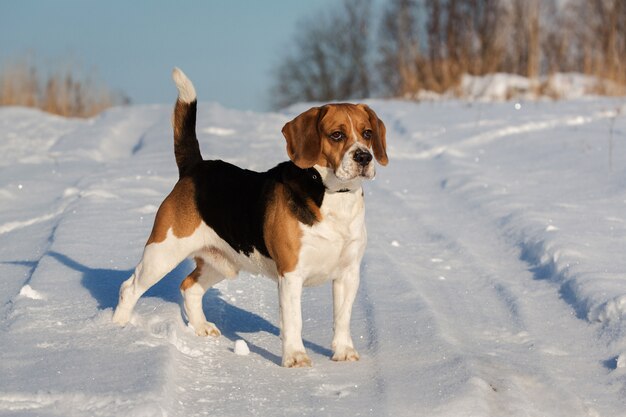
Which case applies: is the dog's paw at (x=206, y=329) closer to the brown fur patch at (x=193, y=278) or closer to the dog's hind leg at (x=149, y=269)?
the brown fur patch at (x=193, y=278)

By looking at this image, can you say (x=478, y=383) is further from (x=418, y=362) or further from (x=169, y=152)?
(x=169, y=152)

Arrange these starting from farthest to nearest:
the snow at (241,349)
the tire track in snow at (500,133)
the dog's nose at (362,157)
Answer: the tire track in snow at (500,133), the snow at (241,349), the dog's nose at (362,157)

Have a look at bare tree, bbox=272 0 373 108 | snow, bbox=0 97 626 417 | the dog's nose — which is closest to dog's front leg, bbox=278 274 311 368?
snow, bbox=0 97 626 417

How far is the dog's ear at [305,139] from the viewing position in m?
4.53

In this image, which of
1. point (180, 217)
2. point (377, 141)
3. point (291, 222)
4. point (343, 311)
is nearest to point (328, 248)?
point (291, 222)

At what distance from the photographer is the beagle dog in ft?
15.0

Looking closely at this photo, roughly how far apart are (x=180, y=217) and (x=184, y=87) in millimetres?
816

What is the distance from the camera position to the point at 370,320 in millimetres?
5391

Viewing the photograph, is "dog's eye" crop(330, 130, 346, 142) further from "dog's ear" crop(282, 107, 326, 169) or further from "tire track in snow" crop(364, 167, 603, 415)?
"tire track in snow" crop(364, 167, 603, 415)

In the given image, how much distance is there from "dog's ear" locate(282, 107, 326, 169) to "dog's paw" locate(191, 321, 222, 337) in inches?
44.4

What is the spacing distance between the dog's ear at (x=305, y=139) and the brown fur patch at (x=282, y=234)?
21cm

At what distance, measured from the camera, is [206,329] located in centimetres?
515

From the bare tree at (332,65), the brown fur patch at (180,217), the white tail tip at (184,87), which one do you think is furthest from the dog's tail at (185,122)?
the bare tree at (332,65)

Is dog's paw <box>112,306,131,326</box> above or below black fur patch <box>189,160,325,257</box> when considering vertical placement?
below
